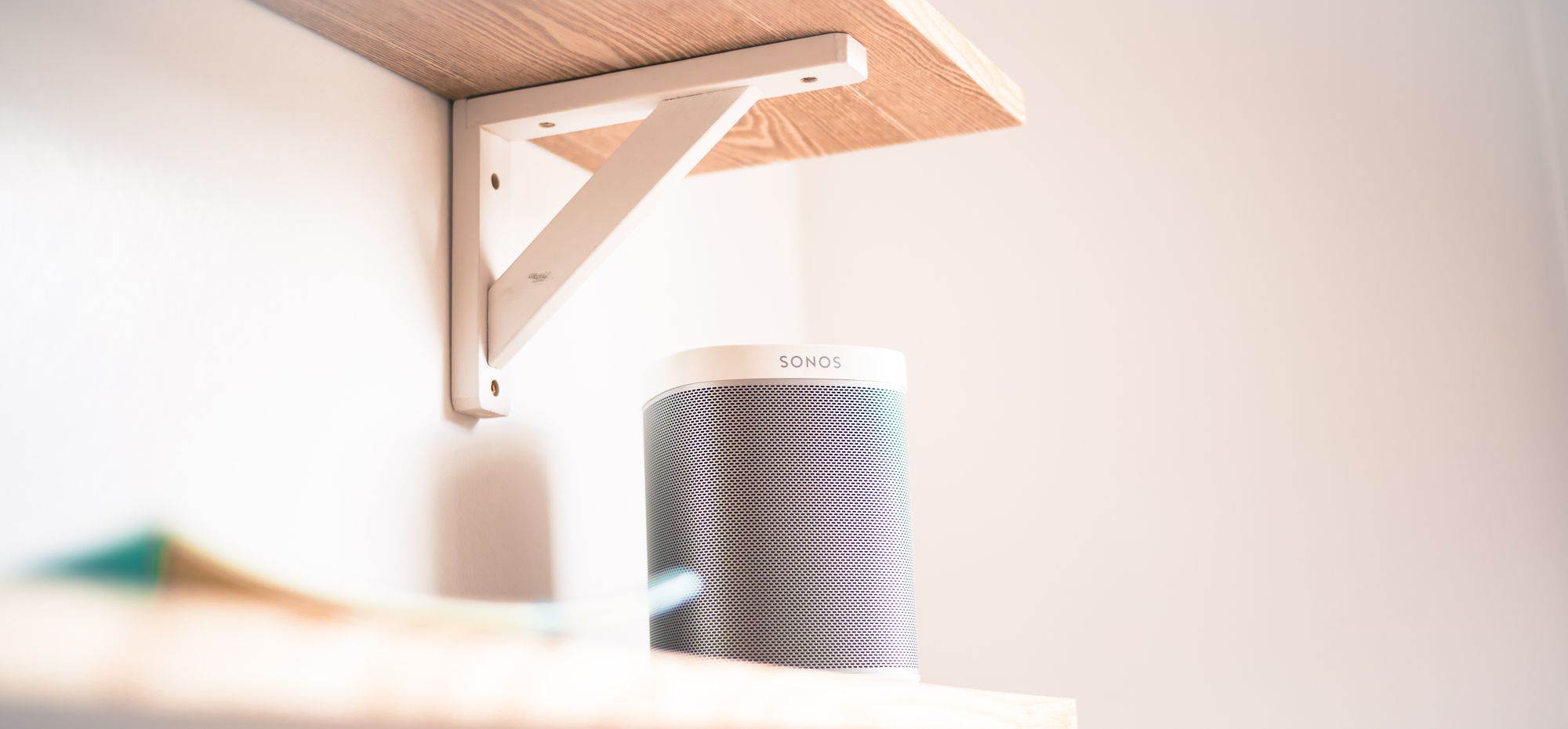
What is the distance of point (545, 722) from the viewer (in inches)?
18.0

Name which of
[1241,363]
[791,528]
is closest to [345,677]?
[791,528]

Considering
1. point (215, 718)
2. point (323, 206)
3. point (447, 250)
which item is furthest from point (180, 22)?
point (215, 718)

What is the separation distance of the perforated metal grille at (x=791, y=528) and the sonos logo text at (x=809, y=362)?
1 centimetres

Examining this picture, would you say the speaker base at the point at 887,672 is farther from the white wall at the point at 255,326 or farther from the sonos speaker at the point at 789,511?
the white wall at the point at 255,326

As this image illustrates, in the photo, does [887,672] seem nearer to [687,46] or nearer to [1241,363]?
[687,46]

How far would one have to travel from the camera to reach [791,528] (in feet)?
2.52

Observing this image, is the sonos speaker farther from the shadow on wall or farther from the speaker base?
the shadow on wall

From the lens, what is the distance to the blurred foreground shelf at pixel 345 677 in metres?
0.41

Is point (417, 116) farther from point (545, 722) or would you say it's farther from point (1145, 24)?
point (1145, 24)

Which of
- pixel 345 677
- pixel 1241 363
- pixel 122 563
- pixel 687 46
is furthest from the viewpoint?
pixel 1241 363

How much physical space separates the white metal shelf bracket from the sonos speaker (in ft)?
0.31

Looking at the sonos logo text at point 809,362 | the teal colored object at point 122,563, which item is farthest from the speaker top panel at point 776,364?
the teal colored object at point 122,563

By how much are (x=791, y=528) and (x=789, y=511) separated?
0.01 metres

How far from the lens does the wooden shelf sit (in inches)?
27.7
